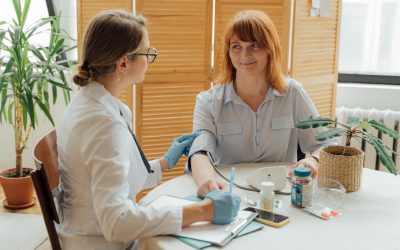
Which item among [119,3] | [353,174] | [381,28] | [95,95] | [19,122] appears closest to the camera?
[95,95]

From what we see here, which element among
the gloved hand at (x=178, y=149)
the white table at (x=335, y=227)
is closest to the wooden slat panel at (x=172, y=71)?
the gloved hand at (x=178, y=149)

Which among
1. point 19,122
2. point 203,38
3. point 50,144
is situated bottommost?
point 19,122

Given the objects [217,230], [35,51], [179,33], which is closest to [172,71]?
[179,33]

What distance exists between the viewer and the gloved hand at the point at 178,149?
5.97 feet

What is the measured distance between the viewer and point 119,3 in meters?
2.71

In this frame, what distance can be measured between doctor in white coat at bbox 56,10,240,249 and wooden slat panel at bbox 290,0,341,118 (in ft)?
5.08

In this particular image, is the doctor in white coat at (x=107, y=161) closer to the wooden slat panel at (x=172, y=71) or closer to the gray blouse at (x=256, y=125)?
the gray blouse at (x=256, y=125)

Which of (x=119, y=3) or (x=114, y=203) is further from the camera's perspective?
(x=119, y=3)

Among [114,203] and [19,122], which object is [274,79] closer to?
[114,203]

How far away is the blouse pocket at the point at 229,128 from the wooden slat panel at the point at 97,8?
36.1 inches

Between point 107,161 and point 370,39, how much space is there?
275cm

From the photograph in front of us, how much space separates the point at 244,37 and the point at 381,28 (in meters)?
1.86

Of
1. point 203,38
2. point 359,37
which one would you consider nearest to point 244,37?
point 203,38

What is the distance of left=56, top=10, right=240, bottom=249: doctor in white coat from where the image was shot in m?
1.17
